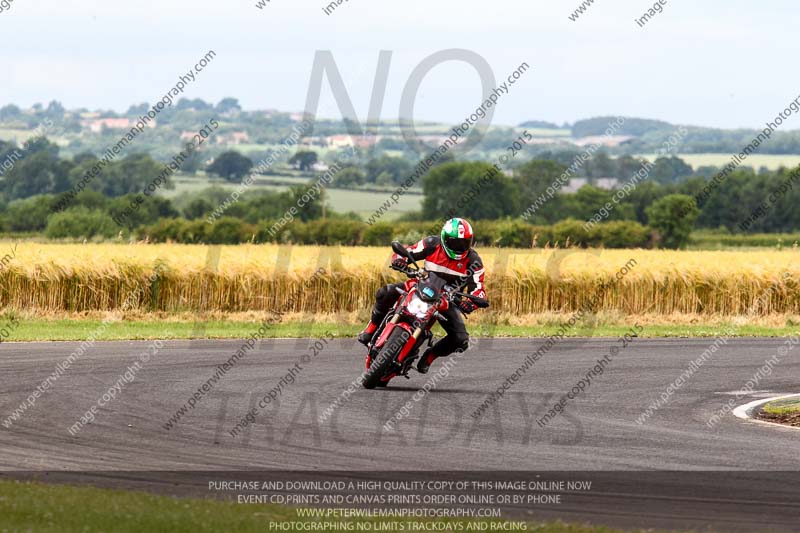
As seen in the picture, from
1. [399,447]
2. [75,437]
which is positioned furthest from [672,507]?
[75,437]

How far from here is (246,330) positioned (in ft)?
91.1

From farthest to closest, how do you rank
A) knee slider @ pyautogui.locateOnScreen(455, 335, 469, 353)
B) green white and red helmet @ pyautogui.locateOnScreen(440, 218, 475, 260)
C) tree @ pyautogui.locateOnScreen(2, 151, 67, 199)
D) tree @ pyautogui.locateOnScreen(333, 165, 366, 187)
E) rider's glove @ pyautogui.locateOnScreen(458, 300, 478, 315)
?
1. tree @ pyautogui.locateOnScreen(333, 165, 366, 187)
2. tree @ pyautogui.locateOnScreen(2, 151, 67, 199)
3. knee slider @ pyautogui.locateOnScreen(455, 335, 469, 353)
4. rider's glove @ pyautogui.locateOnScreen(458, 300, 478, 315)
5. green white and red helmet @ pyautogui.locateOnScreen(440, 218, 475, 260)

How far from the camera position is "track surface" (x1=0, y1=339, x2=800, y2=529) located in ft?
37.5

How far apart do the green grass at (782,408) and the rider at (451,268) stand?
3755mm

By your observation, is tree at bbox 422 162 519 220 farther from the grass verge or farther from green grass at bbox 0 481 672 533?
green grass at bbox 0 481 672 533

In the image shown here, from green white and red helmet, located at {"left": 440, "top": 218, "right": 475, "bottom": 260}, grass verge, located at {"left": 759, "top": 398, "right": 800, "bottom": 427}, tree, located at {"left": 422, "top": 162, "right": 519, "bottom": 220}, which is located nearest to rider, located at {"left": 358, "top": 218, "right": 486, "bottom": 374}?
green white and red helmet, located at {"left": 440, "top": 218, "right": 475, "bottom": 260}

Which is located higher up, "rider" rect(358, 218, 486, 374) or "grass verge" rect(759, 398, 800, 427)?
"rider" rect(358, 218, 486, 374)

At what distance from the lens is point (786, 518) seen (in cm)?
925

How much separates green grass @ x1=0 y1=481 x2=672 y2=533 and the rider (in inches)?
300

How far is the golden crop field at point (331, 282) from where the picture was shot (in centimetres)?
3109

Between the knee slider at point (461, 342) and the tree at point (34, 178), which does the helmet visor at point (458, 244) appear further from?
the tree at point (34, 178)

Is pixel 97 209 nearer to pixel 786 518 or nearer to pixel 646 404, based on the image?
pixel 646 404

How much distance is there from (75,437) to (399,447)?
3.12 m

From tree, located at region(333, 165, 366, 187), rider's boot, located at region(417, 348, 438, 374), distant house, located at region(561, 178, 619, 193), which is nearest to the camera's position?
rider's boot, located at region(417, 348, 438, 374)
